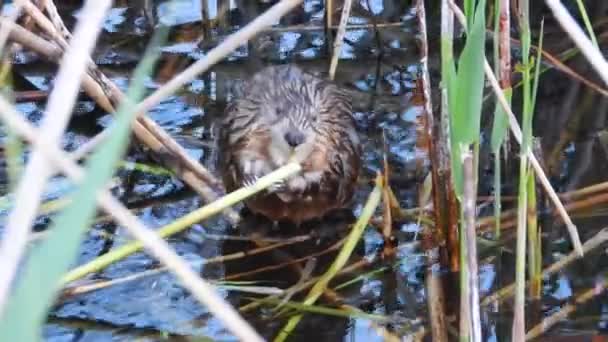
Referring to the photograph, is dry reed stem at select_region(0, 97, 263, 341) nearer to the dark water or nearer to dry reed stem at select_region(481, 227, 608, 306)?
the dark water

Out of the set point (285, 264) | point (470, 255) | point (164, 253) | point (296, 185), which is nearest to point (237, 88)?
point (296, 185)

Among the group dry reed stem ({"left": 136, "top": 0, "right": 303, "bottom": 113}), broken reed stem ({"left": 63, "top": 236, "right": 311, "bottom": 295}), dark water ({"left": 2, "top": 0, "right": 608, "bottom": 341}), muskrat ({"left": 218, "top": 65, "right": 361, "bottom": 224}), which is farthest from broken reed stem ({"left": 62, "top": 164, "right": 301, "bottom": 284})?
dry reed stem ({"left": 136, "top": 0, "right": 303, "bottom": 113})

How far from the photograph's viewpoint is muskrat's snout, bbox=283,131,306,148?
4.08 meters

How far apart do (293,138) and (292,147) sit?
0.04m

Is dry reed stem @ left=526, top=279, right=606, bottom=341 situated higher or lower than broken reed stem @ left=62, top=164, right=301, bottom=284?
lower

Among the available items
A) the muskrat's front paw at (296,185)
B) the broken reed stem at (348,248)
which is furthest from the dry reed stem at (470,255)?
the muskrat's front paw at (296,185)

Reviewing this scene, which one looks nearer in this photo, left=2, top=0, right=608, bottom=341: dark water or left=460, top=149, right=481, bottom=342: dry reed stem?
left=460, top=149, right=481, bottom=342: dry reed stem

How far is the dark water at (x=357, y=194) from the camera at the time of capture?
3.64 m

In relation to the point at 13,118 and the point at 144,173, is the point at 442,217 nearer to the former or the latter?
the point at 144,173

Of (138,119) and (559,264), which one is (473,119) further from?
(138,119)

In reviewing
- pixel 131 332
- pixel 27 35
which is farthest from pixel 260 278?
pixel 27 35

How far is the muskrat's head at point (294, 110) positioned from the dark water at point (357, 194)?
230 mm

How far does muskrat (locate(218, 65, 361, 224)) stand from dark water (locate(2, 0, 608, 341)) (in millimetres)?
143

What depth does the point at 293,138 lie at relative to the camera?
→ 161 inches
